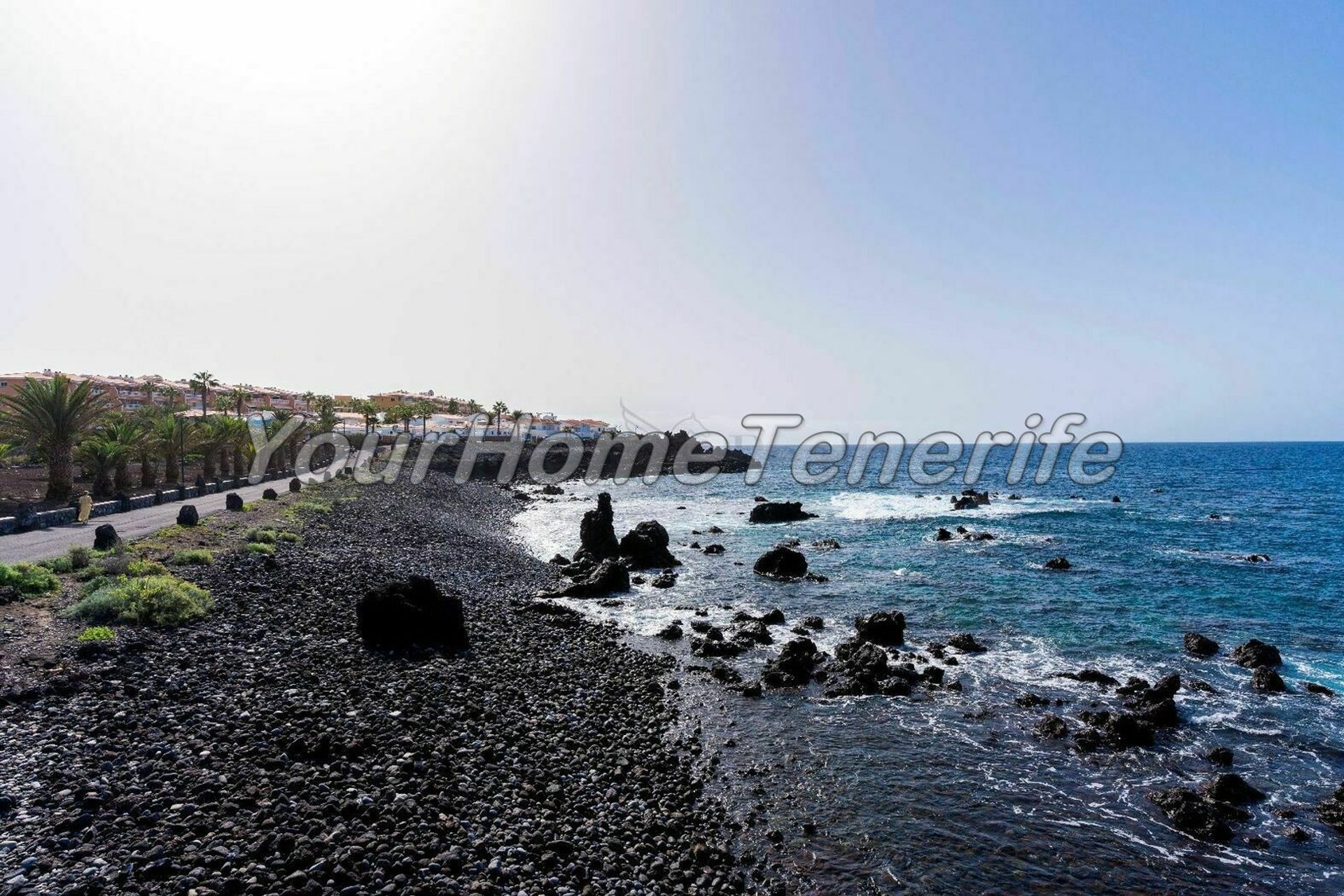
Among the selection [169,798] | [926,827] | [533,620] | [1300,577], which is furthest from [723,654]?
[1300,577]

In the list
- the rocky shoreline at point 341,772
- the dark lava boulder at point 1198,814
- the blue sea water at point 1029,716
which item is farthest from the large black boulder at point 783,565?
the dark lava boulder at point 1198,814

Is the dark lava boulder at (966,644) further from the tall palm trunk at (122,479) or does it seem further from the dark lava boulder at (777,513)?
the tall palm trunk at (122,479)

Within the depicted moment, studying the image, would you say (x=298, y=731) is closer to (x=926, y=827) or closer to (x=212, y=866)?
(x=212, y=866)

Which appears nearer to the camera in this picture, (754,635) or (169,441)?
(754,635)

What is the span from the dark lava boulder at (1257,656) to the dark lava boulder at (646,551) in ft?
87.5

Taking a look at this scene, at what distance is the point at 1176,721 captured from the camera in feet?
58.7

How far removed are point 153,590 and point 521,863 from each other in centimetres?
1547

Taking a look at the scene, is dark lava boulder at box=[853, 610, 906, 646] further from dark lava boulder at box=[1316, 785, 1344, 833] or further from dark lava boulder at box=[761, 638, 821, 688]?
dark lava boulder at box=[1316, 785, 1344, 833]

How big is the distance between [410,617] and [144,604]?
7.08 m

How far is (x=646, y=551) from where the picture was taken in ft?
131

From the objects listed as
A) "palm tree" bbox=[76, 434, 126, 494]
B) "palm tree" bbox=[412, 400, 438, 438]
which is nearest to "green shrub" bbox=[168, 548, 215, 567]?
"palm tree" bbox=[76, 434, 126, 494]

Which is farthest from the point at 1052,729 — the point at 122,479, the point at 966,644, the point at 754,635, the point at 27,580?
the point at 122,479

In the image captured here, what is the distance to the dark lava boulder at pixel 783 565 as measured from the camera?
3734 cm

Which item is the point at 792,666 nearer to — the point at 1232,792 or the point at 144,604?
the point at 1232,792
